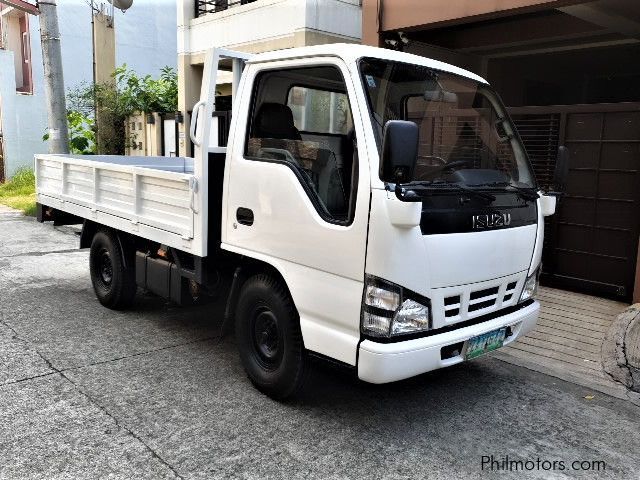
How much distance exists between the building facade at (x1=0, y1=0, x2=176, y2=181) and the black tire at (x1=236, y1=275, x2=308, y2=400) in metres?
16.3

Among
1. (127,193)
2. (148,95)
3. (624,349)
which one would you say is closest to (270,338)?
(127,193)

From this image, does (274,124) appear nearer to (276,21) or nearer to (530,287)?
(530,287)

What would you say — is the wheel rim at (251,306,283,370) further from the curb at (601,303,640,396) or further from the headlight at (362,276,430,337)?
the curb at (601,303,640,396)

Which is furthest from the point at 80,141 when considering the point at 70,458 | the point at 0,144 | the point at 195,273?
the point at 70,458

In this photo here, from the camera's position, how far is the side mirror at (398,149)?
2.84 meters

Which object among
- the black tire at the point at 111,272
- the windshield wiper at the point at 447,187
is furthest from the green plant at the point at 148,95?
the windshield wiper at the point at 447,187

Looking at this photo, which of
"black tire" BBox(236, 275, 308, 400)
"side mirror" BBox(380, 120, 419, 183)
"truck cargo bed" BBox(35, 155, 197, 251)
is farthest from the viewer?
"truck cargo bed" BBox(35, 155, 197, 251)

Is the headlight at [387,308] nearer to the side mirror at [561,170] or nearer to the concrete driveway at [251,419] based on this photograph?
the concrete driveway at [251,419]

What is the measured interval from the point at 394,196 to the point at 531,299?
1671mm

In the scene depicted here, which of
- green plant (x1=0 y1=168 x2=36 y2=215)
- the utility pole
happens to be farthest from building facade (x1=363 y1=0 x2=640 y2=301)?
green plant (x1=0 y1=168 x2=36 y2=215)

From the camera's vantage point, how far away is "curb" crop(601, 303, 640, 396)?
4582mm

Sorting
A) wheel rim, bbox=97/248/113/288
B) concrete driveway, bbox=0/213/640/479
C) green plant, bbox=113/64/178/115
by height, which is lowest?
concrete driveway, bbox=0/213/640/479

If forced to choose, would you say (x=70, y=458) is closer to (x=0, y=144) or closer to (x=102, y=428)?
(x=102, y=428)

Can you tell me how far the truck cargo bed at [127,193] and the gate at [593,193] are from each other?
3.87 m
